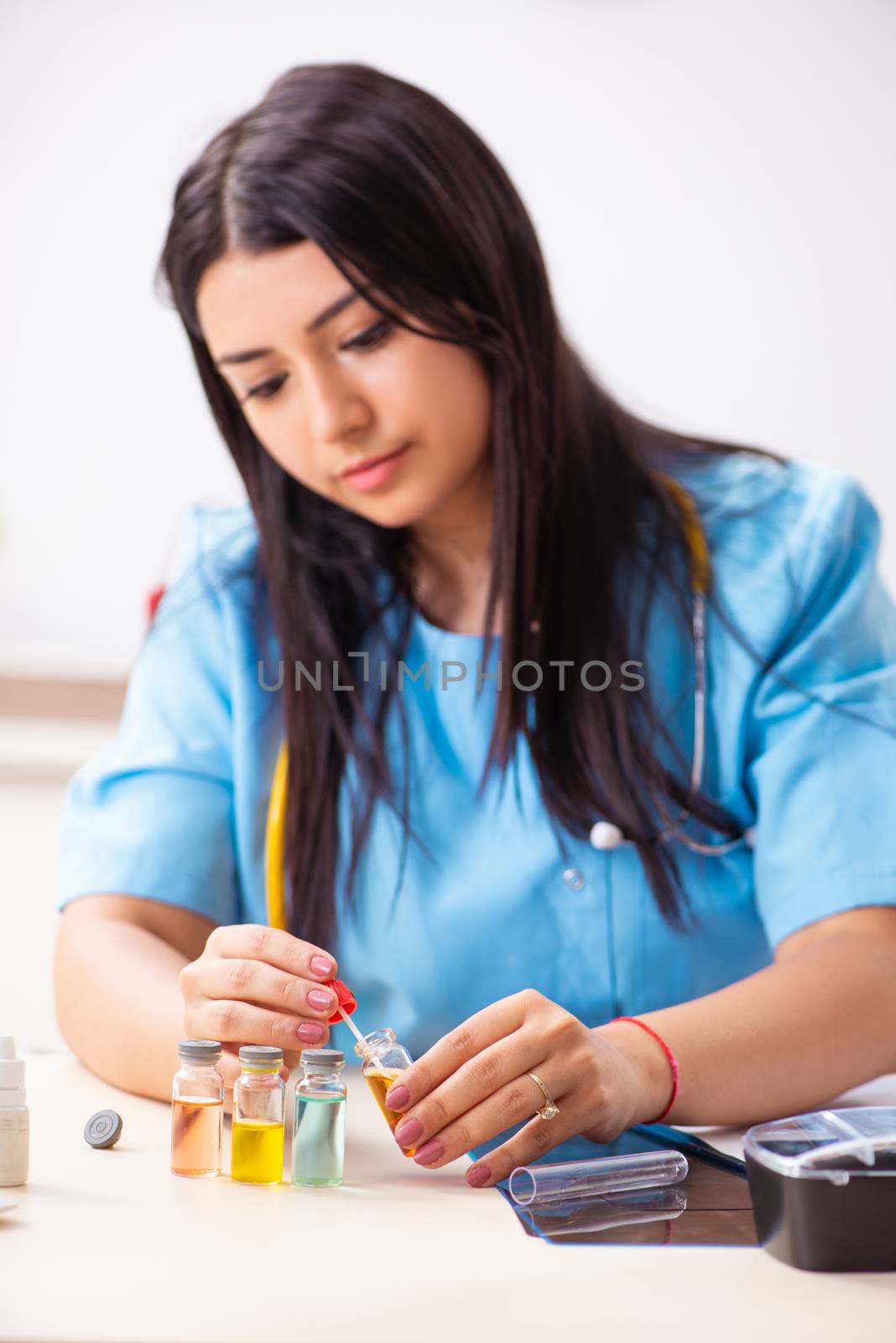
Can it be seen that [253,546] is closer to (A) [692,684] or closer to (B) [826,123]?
(A) [692,684]

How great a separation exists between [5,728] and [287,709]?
1089mm

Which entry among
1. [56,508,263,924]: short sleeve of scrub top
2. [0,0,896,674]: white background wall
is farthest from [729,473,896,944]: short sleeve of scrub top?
[0,0,896,674]: white background wall

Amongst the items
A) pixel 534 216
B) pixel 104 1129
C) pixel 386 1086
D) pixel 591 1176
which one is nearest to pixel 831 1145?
pixel 591 1176

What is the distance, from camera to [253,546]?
146 cm

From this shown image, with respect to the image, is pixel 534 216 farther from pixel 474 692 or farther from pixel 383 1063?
pixel 383 1063

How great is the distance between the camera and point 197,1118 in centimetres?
84

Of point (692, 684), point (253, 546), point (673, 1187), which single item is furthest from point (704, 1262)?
point (253, 546)

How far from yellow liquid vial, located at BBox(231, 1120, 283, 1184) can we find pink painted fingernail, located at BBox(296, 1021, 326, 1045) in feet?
0.23

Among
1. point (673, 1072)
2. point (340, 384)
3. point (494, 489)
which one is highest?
point (340, 384)

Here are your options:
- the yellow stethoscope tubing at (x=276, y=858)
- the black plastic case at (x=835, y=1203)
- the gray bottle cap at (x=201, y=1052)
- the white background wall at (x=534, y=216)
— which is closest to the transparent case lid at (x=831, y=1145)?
the black plastic case at (x=835, y=1203)

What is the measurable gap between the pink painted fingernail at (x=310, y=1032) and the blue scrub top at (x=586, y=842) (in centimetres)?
31

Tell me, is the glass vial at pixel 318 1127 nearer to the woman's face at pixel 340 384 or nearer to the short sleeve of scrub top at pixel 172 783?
the short sleeve of scrub top at pixel 172 783

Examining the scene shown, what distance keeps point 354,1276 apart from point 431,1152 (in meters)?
0.16

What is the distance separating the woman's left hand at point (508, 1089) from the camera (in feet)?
2.74
